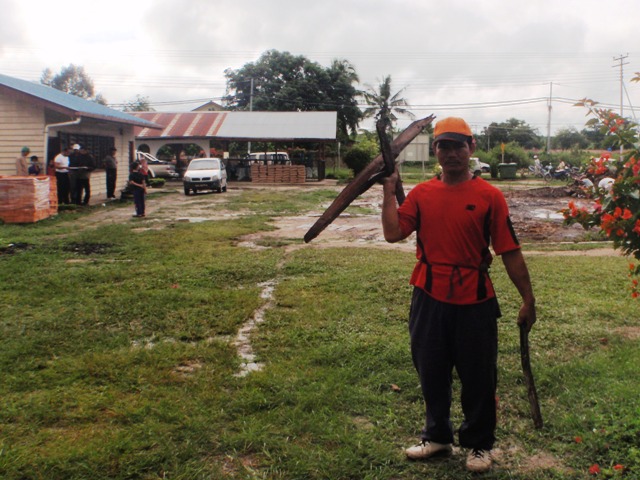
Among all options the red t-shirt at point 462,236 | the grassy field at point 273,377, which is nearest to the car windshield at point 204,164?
the grassy field at point 273,377

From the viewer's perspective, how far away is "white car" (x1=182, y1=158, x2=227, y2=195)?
78.4 feet

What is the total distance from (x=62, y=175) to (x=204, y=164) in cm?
873

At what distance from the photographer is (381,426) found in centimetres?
359

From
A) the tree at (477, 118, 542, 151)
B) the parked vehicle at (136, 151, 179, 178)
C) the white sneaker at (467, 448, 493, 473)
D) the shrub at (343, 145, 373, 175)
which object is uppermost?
the tree at (477, 118, 542, 151)

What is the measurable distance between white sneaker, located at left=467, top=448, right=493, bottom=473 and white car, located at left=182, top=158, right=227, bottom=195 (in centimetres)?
2170

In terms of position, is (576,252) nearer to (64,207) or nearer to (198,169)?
(64,207)

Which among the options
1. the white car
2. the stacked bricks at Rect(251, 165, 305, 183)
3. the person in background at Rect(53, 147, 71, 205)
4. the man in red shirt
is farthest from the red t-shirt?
the stacked bricks at Rect(251, 165, 305, 183)

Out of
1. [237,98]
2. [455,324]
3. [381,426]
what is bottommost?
[381,426]

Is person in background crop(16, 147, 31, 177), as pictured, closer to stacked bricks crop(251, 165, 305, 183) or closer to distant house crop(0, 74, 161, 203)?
distant house crop(0, 74, 161, 203)

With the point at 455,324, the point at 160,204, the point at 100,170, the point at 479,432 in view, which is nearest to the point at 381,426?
the point at 479,432

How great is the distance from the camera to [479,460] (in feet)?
10.1

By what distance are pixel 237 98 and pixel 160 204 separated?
39425 mm

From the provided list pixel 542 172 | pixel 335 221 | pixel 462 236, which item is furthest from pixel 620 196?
pixel 542 172

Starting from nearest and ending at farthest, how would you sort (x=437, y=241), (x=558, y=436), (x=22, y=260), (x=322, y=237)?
1. (x=437, y=241)
2. (x=558, y=436)
3. (x=22, y=260)
4. (x=322, y=237)
